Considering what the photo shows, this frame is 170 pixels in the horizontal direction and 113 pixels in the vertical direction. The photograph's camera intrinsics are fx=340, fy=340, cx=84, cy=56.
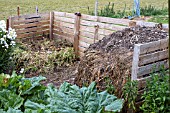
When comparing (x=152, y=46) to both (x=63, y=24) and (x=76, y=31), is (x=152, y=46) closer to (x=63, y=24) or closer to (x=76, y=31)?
(x=76, y=31)

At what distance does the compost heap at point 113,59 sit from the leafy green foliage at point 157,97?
464 millimetres

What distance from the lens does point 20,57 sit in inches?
269

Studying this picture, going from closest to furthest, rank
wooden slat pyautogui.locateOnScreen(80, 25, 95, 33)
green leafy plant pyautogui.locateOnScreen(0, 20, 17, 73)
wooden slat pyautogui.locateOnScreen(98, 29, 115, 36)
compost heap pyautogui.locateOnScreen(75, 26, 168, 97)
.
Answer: compost heap pyautogui.locateOnScreen(75, 26, 168, 97), green leafy plant pyautogui.locateOnScreen(0, 20, 17, 73), wooden slat pyautogui.locateOnScreen(98, 29, 115, 36), wooden slat pyautogui.locateOnScreen(80, 25, 95, 33)

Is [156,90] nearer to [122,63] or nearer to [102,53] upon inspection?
[122,63]

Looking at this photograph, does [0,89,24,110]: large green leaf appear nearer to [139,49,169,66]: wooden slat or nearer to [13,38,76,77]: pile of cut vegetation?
[139,49,169,66]: wooden slat

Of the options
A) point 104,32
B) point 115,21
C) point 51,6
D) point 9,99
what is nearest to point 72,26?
point 104,32

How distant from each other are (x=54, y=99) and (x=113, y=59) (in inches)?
51.6

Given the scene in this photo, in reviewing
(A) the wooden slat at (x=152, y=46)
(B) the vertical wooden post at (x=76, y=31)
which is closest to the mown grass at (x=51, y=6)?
Answer: (B) the vertical wooden post at (x=76, y=31)

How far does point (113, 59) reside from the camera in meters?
4.16

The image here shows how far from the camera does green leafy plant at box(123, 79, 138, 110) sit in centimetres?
355

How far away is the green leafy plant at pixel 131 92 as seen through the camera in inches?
140

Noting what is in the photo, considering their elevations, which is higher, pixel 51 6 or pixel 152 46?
pixel 51 6

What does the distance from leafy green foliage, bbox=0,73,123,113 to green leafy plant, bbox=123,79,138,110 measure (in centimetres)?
38

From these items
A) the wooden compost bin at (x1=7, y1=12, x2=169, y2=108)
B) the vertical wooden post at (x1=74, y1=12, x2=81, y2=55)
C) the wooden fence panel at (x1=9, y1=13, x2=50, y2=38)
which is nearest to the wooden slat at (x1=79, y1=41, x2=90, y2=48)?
the wooden compost bin at (x1=7, y1=12, x2=169, y2=108)
